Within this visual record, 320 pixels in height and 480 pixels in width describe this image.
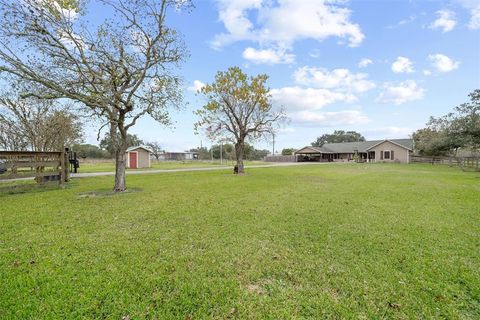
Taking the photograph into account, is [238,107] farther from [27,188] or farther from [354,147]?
[354,147]

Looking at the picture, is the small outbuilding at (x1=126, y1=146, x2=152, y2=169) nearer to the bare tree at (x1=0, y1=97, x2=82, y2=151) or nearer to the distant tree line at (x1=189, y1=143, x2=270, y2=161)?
the bare tree at (x1=0, y1=97, x2=82, y2=151)

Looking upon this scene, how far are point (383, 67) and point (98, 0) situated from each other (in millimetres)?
17611

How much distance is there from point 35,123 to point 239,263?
682 inches

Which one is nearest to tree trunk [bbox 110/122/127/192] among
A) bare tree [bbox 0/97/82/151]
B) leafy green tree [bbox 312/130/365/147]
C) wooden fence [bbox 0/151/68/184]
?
wooden fence [bbox 0/151/68/184]

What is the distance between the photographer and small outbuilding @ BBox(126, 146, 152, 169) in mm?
29631

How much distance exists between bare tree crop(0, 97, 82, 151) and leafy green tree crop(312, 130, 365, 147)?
75416 mm

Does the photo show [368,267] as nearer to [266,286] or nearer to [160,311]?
[266,286]

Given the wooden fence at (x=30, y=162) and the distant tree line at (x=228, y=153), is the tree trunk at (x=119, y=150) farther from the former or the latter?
the distant tree line at (x=228, y=153)

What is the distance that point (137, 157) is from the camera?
30.1 m

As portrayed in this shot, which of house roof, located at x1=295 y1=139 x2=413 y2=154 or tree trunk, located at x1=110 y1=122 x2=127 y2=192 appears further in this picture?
house roof, located at x1=295 y1=139 x2=413 y2=154

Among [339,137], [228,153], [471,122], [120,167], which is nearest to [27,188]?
[120,167]

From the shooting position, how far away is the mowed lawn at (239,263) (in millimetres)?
2391

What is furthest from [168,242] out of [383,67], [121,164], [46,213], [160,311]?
[383,67]

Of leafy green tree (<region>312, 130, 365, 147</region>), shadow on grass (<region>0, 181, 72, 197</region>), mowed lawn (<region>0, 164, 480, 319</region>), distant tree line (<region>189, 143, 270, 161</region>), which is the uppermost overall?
leafy green tree (<region>312, 130, 365, 147</region>)
